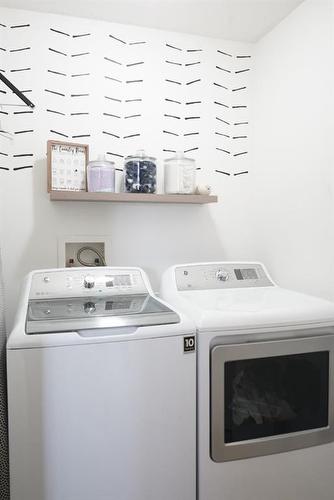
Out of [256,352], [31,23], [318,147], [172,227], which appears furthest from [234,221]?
[31,23]

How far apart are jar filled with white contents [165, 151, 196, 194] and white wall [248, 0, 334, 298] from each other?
0.49m

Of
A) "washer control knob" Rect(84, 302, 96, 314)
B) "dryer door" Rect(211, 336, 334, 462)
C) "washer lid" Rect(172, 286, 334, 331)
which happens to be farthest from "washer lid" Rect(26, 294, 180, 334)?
"dryer door" Rect(211, 336, 334, 462)

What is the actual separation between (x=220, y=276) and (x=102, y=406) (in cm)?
94

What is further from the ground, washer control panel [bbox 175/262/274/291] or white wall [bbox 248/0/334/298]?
white wall [bbox 248/0/334/298]

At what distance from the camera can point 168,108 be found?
2123 mm

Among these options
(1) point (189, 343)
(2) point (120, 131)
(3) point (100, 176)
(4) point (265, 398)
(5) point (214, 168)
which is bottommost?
(4) point (265, 398)

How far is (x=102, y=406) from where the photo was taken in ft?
3.84

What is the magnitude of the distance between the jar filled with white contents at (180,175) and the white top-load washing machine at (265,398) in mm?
678

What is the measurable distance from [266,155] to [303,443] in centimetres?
149

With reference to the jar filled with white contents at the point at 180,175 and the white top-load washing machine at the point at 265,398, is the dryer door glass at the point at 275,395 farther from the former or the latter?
the jar filled with white contents at the point at 180,175

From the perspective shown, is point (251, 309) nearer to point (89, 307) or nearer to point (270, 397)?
point (270, 397)

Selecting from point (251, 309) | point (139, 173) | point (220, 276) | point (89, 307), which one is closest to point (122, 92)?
point (139, 173)

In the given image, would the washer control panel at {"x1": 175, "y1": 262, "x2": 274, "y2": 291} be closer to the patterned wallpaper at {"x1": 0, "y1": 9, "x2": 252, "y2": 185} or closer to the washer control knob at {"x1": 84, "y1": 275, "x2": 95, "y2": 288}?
the washer control knob at {"x1": 84, "y1": 275, "x2": 95, "y2": 288}

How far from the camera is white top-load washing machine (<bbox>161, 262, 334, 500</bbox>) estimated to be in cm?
130
